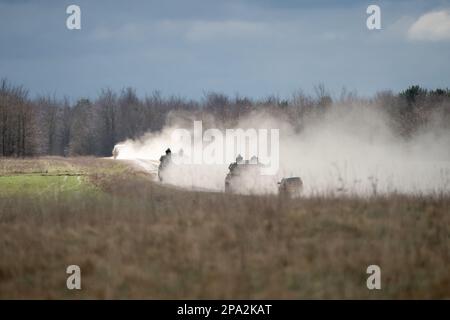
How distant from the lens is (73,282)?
1016 centimetres

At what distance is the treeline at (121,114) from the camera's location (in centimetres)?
8512

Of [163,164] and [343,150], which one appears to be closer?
[163,164]

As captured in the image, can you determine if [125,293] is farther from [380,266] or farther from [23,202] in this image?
[23,202]

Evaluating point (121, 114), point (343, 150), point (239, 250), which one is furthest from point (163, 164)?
point (121, 114)

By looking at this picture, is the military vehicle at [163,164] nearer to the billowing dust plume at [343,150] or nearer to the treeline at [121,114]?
the billowing dust plume at [343,150]

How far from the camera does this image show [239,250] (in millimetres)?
11312

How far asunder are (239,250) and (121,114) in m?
159

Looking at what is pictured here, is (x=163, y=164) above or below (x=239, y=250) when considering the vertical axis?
above

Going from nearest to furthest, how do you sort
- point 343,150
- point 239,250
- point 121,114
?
point 239,250 → point 343,150 → point 121,114

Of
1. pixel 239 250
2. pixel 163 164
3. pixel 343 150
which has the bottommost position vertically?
pixel 239 250

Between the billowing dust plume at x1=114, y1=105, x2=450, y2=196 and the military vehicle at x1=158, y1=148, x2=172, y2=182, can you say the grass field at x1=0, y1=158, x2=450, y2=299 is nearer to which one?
the billowing dust plume at x1=114, y1=105, x2=450, y2=196

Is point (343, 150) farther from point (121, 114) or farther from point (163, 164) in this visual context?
point (121, 114)

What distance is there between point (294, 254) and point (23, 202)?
11.4m
